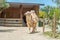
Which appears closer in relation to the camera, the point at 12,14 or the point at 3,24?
the point at 3,24

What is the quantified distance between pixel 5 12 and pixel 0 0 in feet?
41.2

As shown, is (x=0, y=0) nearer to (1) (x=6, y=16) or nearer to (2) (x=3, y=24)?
(2) (x=3, y=24)

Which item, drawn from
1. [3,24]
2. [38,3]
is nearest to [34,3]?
[38,3]

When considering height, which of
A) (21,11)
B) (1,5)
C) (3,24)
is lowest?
(3,24)

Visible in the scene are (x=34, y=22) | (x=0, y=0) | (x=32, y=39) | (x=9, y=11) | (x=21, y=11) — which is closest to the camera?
(x=32, y=39)

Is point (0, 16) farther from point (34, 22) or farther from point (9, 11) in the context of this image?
point (34, 22)

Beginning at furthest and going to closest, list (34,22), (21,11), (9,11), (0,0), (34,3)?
1. (9,11)
2. (21,11)
3. (34,3)
4. (0,0)
5. (34,22)

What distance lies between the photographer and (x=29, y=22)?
14039mm

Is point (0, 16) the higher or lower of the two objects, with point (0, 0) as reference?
lower

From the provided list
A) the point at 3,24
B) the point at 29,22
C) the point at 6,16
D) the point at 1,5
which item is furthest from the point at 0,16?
the point at 29,22

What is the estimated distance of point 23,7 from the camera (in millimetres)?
27031

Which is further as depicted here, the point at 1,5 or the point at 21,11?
the point at 21,11

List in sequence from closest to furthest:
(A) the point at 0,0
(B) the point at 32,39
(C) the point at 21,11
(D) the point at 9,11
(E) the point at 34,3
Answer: (B) the point at 32,39
(A) the point at 0,0
(E) the point at 34,3
(C) the point at 21,11
(D) the point at 9,11

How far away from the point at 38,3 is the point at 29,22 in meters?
10.7
